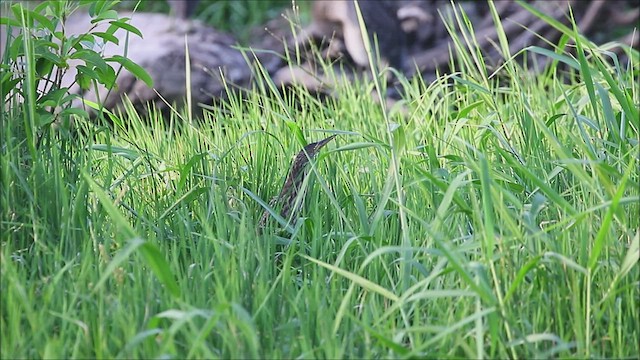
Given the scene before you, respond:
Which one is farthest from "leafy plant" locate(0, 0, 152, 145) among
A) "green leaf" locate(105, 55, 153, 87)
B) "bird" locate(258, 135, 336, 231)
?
"bird" locate(258, 135, 336, 231)

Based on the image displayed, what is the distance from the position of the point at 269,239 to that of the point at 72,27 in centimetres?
361

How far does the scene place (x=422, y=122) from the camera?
2.27 meters

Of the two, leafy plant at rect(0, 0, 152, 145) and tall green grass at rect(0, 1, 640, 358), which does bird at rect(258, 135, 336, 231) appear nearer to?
tall green grass at rect(0, 1, 640, 358)

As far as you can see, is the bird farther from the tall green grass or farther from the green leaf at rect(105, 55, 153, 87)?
the green leaf at rect(105, 55, 153, 87)

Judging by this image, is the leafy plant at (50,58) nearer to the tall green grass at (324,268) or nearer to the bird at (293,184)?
the tall green grass at (324,268)

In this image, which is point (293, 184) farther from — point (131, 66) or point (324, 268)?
point (131, 66)

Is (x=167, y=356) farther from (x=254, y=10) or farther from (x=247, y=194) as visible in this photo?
(x=254, y=10)

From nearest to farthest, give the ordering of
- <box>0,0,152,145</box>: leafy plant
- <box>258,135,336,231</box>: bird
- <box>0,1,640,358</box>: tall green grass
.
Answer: <box>0,1,640,358</box>: tall green grass < <box>0,0,152,145</box>: leafy plant < <box>258,135,336,231</box>: bird

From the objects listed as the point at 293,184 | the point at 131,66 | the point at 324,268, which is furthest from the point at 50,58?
the point at 324,268

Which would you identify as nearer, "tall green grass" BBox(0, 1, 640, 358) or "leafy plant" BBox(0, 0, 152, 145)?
"tall green grass" BBox(0, 1, 640, 358)

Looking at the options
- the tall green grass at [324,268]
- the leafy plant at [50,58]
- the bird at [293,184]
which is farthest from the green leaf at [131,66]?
the bird at [293,184]

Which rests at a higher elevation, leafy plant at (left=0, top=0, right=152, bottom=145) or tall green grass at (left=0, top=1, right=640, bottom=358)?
leafy plant at (left=0, top=0, right=152, bottom=145)

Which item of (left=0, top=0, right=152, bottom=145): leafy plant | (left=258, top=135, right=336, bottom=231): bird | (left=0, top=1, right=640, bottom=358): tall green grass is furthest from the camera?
(left=258, top=135, right=336, bottom=231): bird

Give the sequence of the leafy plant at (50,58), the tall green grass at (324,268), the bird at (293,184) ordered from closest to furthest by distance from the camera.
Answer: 1. the tall green grass at (324,268)
2. the leafy plant at (50,58)
3. the bird at (293,184)
